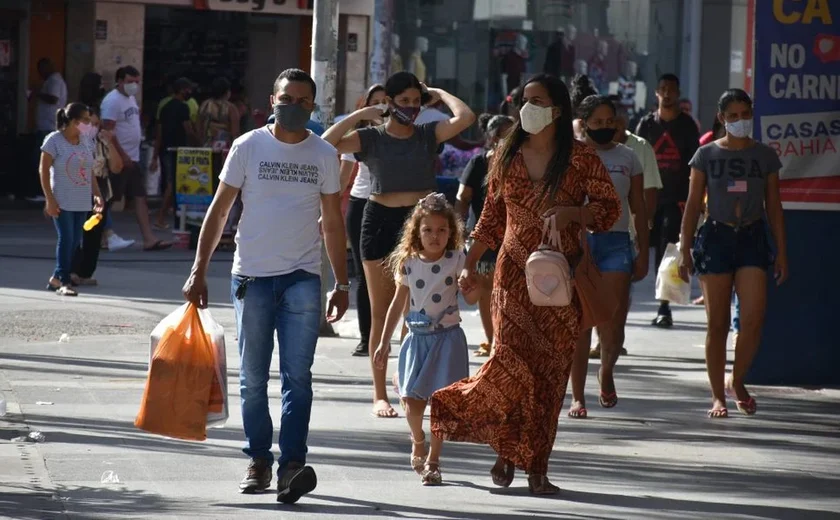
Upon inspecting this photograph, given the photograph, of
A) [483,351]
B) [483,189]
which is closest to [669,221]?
[483,351]

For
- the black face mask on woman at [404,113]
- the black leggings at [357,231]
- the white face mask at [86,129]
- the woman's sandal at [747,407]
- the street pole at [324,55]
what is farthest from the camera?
the white face mask at [86,129]

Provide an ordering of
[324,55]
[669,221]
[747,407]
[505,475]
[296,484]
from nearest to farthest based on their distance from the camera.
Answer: [296,484]
[505,475]
[747,407]
[324,55]
[669,221]

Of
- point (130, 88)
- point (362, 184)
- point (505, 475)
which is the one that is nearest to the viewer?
point (505, 475)

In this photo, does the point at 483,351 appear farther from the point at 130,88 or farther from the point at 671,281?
the point at 130,88

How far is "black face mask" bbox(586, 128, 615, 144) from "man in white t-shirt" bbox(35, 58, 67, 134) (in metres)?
15.3

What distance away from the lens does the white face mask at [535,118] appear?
712cm

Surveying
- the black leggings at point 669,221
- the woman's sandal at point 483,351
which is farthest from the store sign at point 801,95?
the black leggings at point 669,221

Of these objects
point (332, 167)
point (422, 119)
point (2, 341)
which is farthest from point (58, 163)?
point (332, 167)

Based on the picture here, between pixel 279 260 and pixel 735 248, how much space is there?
10.5ft

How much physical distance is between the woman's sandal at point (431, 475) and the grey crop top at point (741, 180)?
275 centimetres

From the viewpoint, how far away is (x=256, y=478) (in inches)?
276

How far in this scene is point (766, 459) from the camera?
8148mm

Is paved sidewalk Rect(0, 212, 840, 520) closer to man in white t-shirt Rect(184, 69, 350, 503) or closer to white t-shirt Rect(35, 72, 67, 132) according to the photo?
man in white t-shirt Rect(184, 69, 350, 503)

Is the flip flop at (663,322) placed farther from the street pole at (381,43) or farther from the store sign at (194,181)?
the street pole at (381,43)
